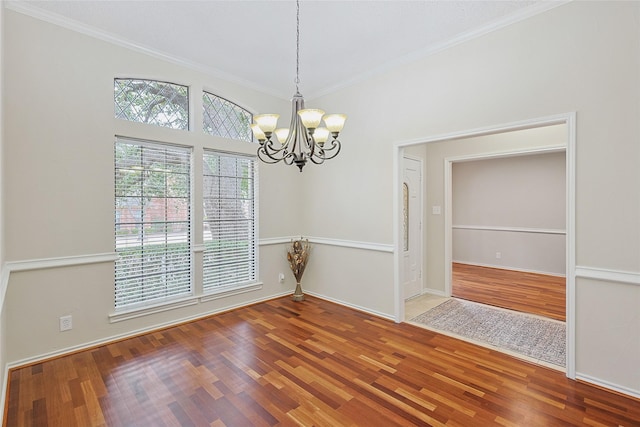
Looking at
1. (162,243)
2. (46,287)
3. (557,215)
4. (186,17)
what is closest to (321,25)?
(186,17)

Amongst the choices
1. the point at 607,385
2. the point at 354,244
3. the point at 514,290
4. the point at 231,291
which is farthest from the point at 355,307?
the point at 514,290

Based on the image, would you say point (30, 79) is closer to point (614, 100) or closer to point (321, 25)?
point (321, 25)

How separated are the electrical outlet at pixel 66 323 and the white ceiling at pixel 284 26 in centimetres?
276

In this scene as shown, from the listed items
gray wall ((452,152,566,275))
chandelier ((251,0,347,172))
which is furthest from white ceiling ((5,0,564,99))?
gray wall ((452,152,566,275))

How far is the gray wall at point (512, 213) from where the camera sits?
6059mm

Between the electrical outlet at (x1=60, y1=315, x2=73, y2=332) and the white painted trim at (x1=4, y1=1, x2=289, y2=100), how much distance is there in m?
2.74

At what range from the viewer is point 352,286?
4.20 metres

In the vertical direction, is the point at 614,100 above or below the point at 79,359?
above

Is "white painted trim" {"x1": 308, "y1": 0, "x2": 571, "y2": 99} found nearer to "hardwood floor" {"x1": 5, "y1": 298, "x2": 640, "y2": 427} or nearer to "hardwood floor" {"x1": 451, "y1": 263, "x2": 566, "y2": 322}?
"hardwood floor" {"x1": 5, "y1": 298, "x2": 640, "y2": 427}

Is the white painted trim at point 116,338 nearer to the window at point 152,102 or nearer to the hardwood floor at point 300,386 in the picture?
the hardwood floor at point 300,386

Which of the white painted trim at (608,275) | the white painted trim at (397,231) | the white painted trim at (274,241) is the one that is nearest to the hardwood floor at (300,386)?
the white painted trim at (397,231)

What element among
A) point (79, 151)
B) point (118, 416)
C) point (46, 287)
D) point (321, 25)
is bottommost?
point (118, 416)

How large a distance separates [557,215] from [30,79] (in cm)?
815

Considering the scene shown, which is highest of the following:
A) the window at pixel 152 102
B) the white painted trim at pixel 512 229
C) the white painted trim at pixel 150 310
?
the window at pixel 152 102
